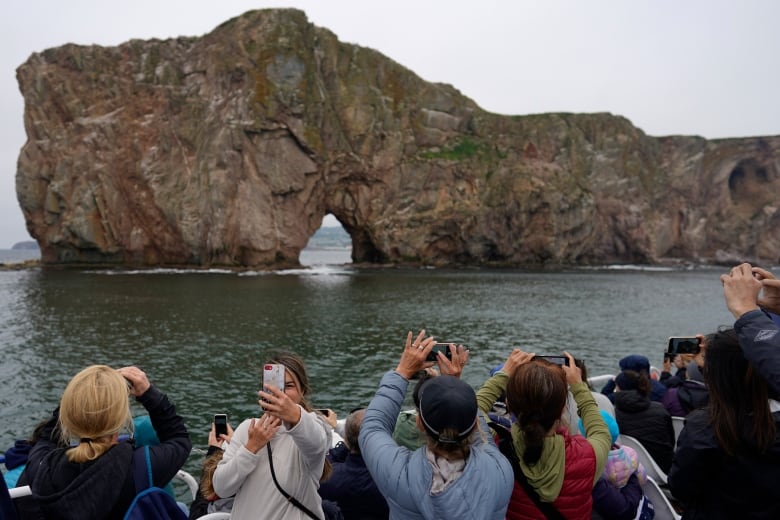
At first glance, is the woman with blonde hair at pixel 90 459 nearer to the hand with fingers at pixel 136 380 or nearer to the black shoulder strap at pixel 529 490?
the hand with fingers at pixel 136 380

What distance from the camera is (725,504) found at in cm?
249

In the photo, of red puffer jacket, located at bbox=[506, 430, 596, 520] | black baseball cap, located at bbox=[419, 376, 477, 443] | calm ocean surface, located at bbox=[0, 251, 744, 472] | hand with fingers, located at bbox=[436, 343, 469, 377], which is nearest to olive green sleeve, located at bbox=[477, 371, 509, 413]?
hand with fingers, located at bbox=[436, 343, 469, 377]

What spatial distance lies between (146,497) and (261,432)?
0.68 m

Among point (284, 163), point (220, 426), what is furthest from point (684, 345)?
point (284, 163)

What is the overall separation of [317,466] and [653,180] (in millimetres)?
104216

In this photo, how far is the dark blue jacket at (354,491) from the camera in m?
3.60

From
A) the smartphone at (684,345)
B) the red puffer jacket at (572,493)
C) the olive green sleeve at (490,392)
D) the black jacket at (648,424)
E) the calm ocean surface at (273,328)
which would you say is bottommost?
the calm ocean surface at (273,328)

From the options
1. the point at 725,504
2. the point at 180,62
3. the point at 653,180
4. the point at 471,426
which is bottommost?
the point at 725,504

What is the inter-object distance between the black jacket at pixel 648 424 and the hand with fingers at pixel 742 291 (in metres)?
3.49

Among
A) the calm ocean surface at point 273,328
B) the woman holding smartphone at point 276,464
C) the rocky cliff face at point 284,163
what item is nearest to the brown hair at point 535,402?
the woman holding smartphone at point 276,464

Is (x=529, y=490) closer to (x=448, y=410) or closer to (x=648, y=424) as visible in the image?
(x=448, y=410)

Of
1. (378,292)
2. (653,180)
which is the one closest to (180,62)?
(378,292)

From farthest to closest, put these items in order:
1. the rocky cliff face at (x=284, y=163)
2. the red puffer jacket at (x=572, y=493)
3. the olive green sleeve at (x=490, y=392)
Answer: the rocky cliff face at (x=284, y=163) → the olive green sleeve at (x=490, y=392) → the red puffer jacket at (x=572, y=493)

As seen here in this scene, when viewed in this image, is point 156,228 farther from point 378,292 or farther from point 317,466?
point 317,466
